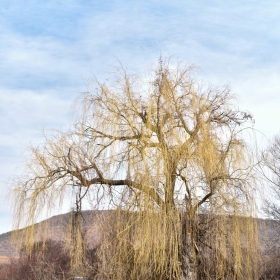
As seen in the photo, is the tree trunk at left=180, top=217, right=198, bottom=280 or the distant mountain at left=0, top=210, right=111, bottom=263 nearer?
the tree trunk at left=180, top=217, right=198, bottom=280

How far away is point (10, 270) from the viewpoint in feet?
87.7

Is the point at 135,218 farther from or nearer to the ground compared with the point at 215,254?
farther from the ground

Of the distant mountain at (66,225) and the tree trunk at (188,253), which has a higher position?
the distant mountain at (66,225)

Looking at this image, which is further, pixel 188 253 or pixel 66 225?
pixel 66 225

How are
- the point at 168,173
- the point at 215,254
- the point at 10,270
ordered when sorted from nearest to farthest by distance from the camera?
the point at 168,173 → the point at 215,254 → the point at 10,270

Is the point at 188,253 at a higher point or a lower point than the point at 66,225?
lower

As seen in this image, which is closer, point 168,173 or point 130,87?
point 168,173

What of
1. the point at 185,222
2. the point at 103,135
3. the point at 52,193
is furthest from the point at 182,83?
the point at 52,193

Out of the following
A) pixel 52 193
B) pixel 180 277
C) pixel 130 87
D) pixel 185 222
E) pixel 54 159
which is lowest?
pixel 180 277

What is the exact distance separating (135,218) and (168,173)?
1.00m

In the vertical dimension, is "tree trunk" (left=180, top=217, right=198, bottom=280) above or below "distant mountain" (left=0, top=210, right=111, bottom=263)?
below

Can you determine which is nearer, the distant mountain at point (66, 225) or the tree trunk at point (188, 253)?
the tree trunk at point (188, 253)

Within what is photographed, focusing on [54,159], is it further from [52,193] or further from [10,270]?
[10,270]

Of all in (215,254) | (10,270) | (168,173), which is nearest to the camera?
(168,173)
